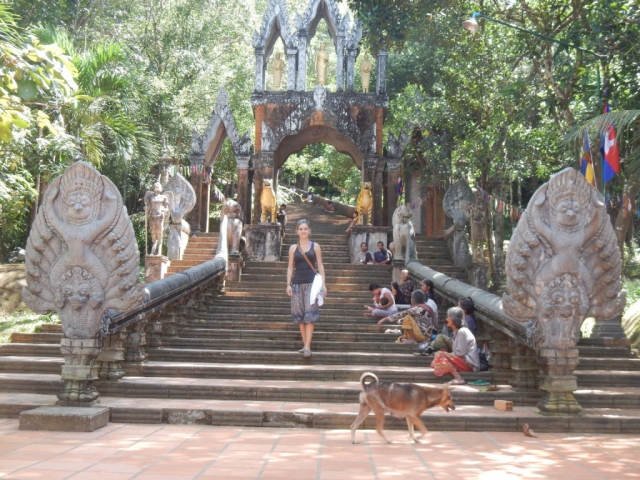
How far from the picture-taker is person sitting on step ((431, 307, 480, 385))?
750 cm

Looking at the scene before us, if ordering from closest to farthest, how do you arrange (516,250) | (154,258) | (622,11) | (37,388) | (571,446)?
(571,446) → (516,250) → (37,388) → (622,11) → (154,258)

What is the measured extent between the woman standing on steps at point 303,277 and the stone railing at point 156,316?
167 cm

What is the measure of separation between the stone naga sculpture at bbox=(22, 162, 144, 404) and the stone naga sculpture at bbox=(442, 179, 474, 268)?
378 inches

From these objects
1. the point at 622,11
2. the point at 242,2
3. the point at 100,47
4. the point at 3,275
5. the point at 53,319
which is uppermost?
the point at 242,2

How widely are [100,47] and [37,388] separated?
9286 mm

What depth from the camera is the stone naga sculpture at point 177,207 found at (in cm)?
1518

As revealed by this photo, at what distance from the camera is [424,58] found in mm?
27750

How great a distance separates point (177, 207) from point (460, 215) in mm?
6090

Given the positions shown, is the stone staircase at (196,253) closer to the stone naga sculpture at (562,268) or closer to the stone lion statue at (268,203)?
the stone lion statue at (268,203)

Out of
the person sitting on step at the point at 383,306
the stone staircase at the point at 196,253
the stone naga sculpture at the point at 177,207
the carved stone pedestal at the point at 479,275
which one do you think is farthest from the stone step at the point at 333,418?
the stone naga sculpture at the point at 177,207

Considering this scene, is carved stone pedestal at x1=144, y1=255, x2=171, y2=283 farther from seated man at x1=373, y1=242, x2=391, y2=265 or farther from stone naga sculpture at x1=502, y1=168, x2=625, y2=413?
stone naga sculpture at x1=502, y1=168, x2=625, y2=413

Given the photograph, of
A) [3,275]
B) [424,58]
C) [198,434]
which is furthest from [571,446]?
[424,58]

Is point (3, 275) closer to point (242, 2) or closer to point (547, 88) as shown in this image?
point (547, 88)

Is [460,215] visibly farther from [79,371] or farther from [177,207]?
[79,371]
